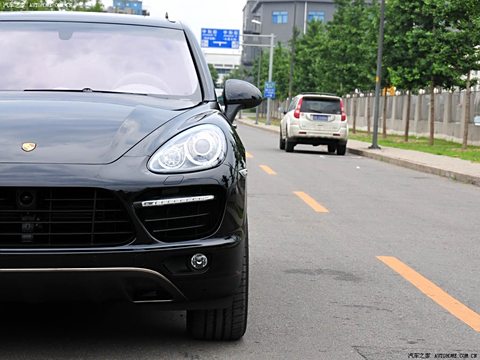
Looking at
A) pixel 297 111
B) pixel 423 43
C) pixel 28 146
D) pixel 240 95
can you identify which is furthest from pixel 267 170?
pixel 28 146

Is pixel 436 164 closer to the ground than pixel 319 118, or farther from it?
closer to the ground

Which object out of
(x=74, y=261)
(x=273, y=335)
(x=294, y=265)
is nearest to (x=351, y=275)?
(x=294, y=265)

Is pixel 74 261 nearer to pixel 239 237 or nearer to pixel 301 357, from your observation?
pixel 239 237

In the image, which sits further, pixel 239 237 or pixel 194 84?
pixel 194 84

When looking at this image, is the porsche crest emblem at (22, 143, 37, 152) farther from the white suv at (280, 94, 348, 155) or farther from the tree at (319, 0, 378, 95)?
the tree at (319, 0, 378, 95)

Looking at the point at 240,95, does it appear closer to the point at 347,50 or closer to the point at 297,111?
the point at 297,111

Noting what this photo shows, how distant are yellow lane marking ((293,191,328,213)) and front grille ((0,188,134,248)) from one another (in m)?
7.33

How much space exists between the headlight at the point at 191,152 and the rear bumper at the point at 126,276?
0.34 m

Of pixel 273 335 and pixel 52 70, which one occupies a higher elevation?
pixel 52 70

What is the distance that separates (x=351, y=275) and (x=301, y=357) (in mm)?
2415

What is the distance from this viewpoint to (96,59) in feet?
17.9

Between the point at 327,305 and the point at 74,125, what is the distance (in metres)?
2.13

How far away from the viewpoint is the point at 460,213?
1188 centimetres

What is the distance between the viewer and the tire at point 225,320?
442 centimetres
